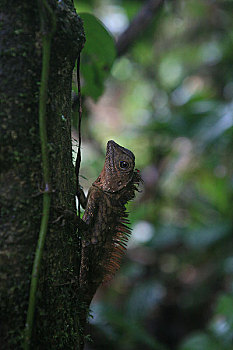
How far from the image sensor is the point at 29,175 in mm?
1250

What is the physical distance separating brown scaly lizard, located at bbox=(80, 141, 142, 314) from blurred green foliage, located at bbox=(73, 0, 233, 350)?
2.30 metres

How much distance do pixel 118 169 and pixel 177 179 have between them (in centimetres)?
495

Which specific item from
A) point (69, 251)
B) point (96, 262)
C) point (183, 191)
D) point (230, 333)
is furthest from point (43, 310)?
point (183, 191)

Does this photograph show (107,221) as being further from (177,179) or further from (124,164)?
(177,179)

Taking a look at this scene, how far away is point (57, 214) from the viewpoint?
1.34 metres

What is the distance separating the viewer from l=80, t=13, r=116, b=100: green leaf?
7.19 ft

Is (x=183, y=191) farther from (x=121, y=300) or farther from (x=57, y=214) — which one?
(x=57, y=214)

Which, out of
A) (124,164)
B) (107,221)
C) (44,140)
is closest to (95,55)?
(124,164)

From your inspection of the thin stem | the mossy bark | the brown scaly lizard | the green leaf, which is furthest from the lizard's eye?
the thin stem

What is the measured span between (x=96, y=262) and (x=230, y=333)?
292cm

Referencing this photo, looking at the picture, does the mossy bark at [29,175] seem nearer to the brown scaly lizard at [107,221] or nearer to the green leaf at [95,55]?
the brown scaly lizard at [107,221]

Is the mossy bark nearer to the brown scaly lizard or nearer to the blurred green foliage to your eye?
the brown scaly lizard

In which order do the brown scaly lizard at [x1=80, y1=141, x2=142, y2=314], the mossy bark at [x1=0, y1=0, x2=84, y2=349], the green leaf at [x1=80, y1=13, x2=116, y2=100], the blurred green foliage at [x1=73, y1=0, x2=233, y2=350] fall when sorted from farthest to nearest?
1. the blurred green foliage at [x1=73, y1=0, x2=233, y2=350]
2. the green leaf at [x1=80, y1=13, x2=116, y2=100]
3. the brown scaly lizard at [x1=80, y1=141, x2=142, y2=314]
4. the mossy bark at [x1=0, y1=0, x2=84, y2=349]

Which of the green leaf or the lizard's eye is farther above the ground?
the green leaf
